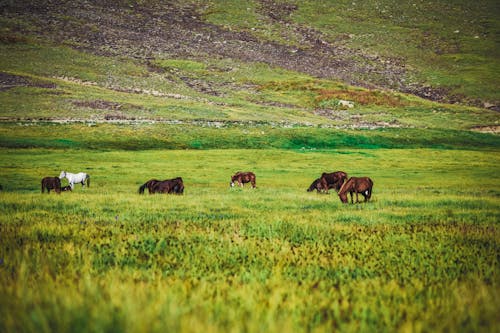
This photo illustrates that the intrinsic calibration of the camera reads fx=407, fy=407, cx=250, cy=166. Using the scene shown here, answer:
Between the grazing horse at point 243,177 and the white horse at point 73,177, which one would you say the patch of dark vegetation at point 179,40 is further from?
the white horse at point 73,177

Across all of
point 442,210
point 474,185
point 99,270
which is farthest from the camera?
point 474,185

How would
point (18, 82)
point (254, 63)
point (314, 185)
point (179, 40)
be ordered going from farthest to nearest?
point (179, 40), point (254, 63), point (18, 82), point (314, 185)

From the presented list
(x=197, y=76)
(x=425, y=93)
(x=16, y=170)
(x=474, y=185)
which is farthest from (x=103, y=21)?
(x=474, y=185)

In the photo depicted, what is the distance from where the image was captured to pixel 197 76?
115375mm

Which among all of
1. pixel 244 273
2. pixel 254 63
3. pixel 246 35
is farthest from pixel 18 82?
pixel 244 273

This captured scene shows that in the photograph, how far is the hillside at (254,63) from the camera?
3169 inches

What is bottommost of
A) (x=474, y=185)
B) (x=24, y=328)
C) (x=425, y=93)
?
(x=474, y=185)

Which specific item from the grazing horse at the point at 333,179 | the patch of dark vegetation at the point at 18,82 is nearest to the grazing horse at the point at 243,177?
the grazing horse at the point at 333,179

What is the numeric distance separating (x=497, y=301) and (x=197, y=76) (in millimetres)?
115779

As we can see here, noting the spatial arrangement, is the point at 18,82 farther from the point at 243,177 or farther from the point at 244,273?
the point at 244,273

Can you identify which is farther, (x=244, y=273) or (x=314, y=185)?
(x=314, y=185)

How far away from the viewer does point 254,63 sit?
131m

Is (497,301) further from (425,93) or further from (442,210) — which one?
(425,93)

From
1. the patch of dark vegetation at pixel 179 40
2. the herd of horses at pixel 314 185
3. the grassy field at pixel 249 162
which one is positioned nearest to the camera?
the grassy field at pixel 249 162
